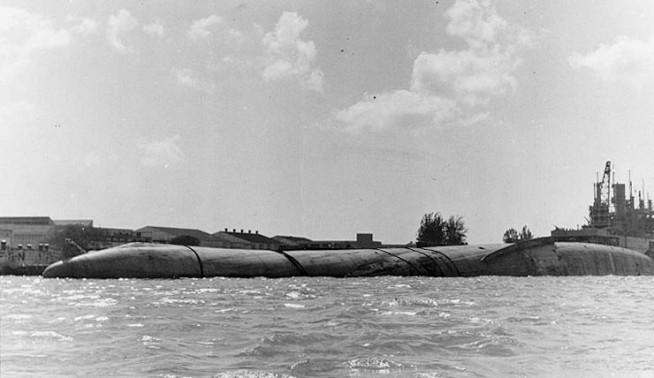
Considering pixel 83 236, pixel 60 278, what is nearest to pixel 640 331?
pixel 60 278

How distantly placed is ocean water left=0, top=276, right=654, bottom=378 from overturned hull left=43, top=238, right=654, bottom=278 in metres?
15.2

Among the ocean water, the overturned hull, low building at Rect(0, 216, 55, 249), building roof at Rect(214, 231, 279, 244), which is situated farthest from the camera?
building roof at Rect(214, 231, 279, 244)

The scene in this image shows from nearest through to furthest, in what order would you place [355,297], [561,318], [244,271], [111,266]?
[561,318]
[355,297]
[111,266]
[244,271]

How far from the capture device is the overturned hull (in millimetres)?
30531

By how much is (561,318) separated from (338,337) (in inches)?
215

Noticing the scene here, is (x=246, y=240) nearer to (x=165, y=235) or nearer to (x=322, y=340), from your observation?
(x=165, y=235)

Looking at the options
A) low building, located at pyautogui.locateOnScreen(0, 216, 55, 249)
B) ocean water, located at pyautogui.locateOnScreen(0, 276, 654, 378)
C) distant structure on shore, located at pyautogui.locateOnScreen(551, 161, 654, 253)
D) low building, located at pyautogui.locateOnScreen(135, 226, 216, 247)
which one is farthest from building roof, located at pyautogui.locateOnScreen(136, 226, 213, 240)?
ocean water, located at pyautogui.locateOnScreen(0, 276, 654, 378)

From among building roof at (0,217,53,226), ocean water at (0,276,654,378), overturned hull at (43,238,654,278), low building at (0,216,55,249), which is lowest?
ocean water at (0,276,654,378)

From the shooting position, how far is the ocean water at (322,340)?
298 inches

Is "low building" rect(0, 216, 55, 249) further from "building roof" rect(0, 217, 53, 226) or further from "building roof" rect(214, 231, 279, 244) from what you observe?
"building roof" rect(214, 231, 279, 244)

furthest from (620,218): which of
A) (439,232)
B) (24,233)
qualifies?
(24,233)

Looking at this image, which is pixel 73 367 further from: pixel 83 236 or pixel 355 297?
pixel 83 236

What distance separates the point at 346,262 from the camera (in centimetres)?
3497

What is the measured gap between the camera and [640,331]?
36.6ft
